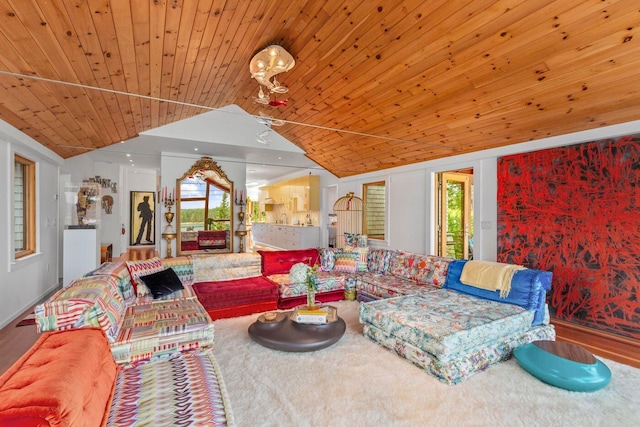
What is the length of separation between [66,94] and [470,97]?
180 inches

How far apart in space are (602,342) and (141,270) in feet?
17.1

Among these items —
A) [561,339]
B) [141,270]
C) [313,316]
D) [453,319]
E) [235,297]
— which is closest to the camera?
[453,319]

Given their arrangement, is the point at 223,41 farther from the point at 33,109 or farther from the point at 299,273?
the point at 299,273

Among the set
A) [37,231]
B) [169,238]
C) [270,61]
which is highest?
[270,61]

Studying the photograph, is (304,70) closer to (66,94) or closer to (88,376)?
(66,94)

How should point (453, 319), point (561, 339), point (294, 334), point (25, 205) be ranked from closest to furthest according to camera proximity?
point (453, 319)
point (294, 334)
point (561, 339)
point (25, 205)

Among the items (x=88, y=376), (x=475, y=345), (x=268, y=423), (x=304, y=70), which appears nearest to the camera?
(x=88, y=376)

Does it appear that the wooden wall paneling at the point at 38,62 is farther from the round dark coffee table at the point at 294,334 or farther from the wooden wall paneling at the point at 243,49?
the round dark coffee table at the point at 294,334

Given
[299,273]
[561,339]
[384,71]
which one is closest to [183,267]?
[299,273]

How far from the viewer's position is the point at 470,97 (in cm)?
365

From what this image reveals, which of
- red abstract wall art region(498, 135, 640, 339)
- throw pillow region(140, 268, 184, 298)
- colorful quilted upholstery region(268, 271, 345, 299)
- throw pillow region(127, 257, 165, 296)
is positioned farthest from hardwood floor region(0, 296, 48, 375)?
red abstract wall art region(498, 135, 640, 339)

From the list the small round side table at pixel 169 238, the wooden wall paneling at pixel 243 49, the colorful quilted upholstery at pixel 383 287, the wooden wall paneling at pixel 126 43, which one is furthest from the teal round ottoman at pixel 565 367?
the small round side table at pixel 169 238

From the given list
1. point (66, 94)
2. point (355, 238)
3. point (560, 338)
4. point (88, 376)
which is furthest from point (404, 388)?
point (66, 94)

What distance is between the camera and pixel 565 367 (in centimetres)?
237
